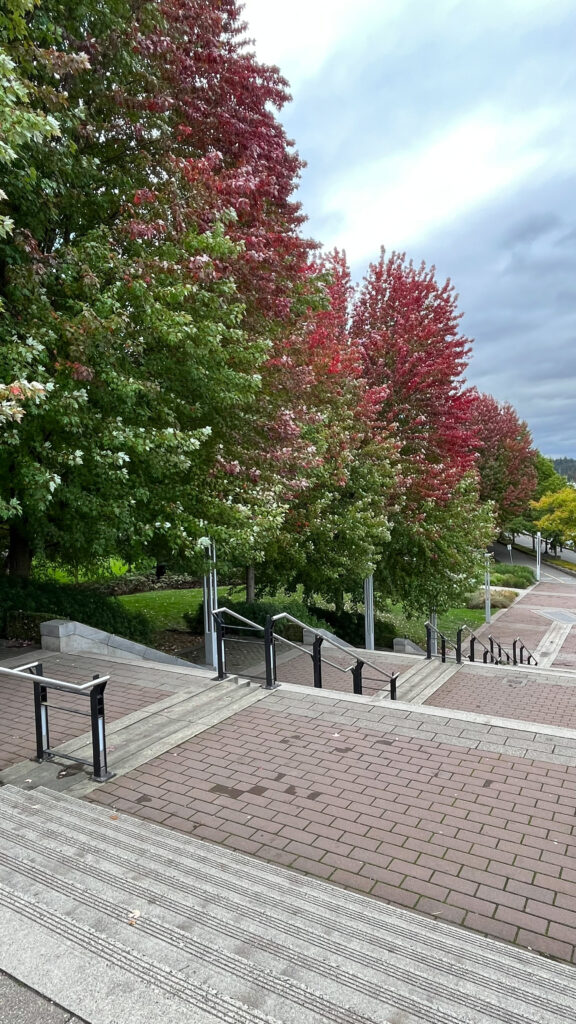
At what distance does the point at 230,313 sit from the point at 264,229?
2165 millimetres

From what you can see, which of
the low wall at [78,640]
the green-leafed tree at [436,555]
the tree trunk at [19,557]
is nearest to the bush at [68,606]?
the tree trunk at [19,557]

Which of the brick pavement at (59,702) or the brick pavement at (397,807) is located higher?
the brick pavement at (59,702)

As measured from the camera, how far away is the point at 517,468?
4528 centimetres

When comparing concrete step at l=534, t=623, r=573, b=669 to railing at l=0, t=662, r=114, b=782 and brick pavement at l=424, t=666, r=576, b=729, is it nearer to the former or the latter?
brick pavement at l=424, t=666, r=576, b=729

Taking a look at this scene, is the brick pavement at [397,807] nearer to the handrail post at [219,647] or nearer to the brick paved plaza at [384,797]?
the brick paved plaza at [384,797]

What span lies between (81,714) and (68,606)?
6.36 metres

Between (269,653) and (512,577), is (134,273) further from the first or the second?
(512,577)

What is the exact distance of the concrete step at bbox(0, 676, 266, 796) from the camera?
17.5ft

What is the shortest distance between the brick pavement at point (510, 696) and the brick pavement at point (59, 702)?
211 inches

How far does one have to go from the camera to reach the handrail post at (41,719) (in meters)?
5.57

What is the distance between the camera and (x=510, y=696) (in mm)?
11711

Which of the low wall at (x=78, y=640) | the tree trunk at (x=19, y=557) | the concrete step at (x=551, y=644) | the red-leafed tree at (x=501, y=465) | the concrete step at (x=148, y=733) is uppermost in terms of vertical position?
the red-leafed tree at (x=501, y=465)

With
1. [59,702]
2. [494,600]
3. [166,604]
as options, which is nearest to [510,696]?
[59,702]

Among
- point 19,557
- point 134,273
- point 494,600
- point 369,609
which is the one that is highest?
point 134,273
